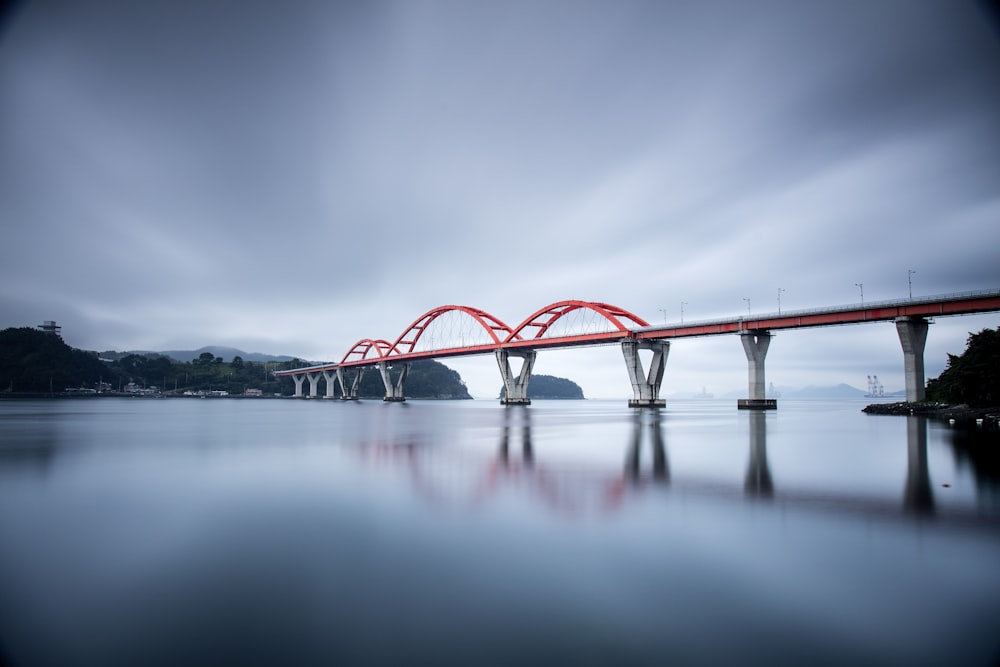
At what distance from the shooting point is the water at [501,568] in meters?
5.27

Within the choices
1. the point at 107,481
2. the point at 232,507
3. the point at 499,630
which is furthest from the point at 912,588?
the point at 107,481

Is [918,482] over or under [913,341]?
under

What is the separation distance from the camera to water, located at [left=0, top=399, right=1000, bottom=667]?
17.3ft

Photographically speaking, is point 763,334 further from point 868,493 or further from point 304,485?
point 304,485

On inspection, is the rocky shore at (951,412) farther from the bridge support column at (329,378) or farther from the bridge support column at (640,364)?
the bridge support column at (329,378)

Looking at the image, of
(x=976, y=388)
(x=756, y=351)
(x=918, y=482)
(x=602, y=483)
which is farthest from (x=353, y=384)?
(x=918, y=482)

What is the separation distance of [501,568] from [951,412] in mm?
51047

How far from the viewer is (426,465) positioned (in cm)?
1895

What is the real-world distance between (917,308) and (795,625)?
192ft

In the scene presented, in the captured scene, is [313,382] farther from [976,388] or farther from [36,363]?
[976,388]

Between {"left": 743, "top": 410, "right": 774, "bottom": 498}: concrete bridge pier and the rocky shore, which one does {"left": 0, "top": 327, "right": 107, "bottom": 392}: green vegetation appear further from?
the rocky shore

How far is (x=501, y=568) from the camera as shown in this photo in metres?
7.60

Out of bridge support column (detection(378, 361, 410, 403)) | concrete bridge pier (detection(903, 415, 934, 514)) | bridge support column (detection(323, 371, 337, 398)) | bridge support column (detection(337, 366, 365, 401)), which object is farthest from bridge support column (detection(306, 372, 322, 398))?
concrete bridge pier (detection(903, 415, 934, 514))

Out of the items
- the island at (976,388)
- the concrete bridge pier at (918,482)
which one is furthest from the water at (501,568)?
the island at (976,388)
